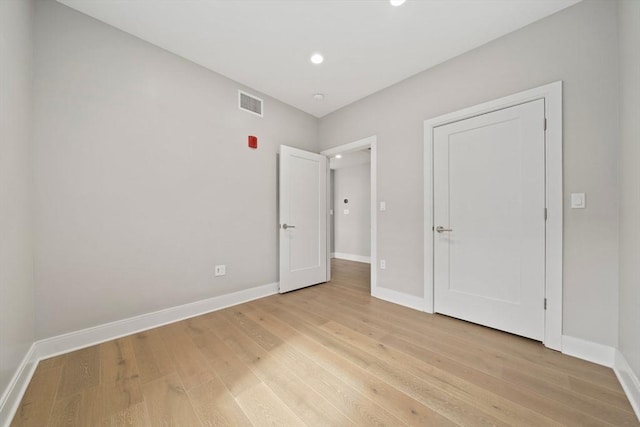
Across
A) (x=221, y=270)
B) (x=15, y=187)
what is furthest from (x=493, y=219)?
(x=15, y=187)

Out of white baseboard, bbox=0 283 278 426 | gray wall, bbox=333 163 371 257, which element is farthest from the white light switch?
gray wall, bbox=333 163 371 257

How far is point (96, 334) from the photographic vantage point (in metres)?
1.93

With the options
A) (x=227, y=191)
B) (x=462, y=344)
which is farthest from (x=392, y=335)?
(x=227, y=191)

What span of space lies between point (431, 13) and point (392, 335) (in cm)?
275

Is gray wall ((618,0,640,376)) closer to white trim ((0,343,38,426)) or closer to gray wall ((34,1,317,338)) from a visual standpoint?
gray wall ((34,1,317,338))

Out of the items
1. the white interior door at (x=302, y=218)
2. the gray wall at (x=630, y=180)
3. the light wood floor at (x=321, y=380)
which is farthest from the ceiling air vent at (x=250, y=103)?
the gray wall at (x=630, y=180)

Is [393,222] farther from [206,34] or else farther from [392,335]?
[206,34]

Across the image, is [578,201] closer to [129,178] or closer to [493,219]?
[493,219]

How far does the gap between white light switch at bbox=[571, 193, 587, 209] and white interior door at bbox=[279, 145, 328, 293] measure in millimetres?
2724

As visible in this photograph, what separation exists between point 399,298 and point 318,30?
2.94 meters

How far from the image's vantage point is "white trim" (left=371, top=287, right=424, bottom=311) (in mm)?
2655

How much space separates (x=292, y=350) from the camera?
184 cm

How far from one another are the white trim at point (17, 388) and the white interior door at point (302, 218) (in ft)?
7.05

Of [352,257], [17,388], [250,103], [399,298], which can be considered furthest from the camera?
[352,257]
